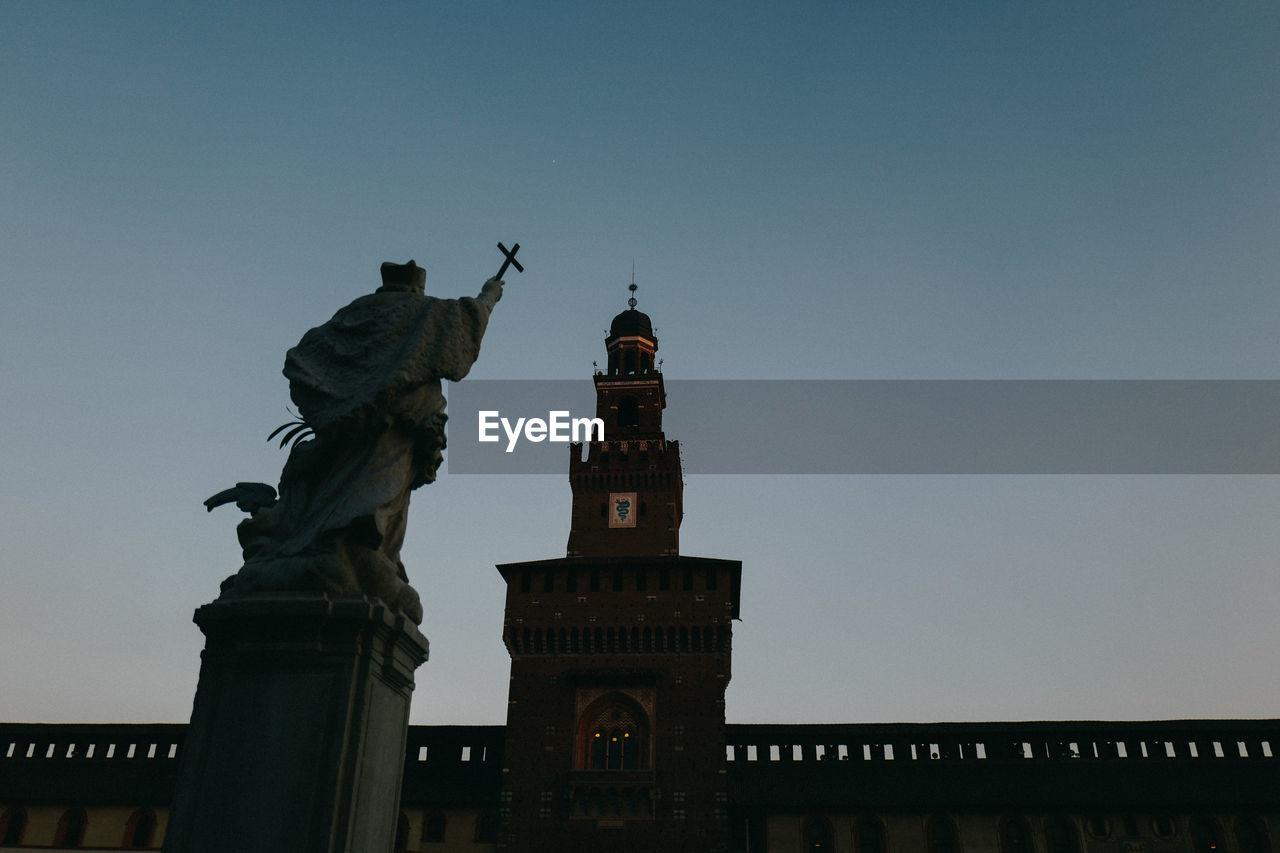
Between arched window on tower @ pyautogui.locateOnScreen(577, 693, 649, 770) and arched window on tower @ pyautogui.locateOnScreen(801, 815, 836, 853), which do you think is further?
arched window on tower @ pyautogui.locateOnScreen(801, 815, 836, 853)

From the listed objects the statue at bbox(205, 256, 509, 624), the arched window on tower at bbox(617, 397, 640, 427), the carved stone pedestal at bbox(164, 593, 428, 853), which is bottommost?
the carved stone pedestal at bbox(164, 593, 428, 853)

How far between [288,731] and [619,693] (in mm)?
31627

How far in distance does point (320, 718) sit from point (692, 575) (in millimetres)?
33429

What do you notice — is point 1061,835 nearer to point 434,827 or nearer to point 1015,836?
point 1015,836

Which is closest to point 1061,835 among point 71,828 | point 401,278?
point 401,278

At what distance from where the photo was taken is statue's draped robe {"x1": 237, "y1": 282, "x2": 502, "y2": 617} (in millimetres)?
5859

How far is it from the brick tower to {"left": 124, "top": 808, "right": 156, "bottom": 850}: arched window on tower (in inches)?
558

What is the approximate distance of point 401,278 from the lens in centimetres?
699

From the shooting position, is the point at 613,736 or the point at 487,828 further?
the point at 487,828

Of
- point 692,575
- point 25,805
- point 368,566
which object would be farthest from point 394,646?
point 25,805

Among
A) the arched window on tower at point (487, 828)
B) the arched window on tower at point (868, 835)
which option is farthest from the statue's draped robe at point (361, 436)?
the arched window on tower at point (868, 835)

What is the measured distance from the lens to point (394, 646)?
5.80 metres

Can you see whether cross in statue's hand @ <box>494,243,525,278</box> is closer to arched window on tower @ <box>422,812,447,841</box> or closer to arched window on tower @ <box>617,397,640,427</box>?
arched window on tower @ <box>422,812,447,841</box>

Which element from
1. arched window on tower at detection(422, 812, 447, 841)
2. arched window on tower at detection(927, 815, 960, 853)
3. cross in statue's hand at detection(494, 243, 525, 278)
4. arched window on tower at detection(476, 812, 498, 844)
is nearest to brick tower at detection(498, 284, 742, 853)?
arched window on tower at detection(476, 812, 498, 844)
